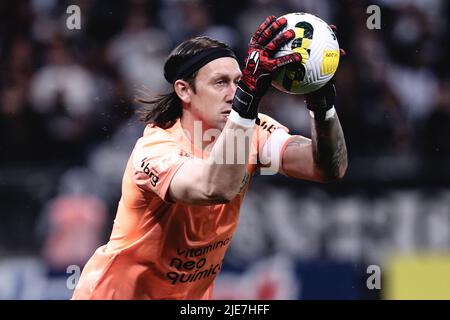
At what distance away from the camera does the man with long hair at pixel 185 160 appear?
583 centimetres

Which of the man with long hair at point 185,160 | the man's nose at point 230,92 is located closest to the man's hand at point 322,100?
the man with long hair at point 185,160

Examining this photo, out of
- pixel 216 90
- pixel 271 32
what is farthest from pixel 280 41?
pixel 216 90

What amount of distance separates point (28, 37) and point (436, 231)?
18.5ft

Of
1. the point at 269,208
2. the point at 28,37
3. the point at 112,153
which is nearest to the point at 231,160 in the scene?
the point at 269,208

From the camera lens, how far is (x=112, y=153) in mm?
10188

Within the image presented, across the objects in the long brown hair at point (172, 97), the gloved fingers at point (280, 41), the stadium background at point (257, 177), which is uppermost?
the gloved fingers at point (280, 41)

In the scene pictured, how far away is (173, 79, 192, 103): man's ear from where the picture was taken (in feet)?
20.1

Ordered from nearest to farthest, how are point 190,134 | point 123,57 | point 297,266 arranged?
point 190,134, point 297,266, point 123,57

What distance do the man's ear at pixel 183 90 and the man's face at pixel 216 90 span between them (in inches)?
2.9

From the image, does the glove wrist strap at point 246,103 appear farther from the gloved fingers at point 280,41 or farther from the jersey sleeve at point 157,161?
the jersey sleeve at point 157,161

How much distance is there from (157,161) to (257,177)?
13.1 ft

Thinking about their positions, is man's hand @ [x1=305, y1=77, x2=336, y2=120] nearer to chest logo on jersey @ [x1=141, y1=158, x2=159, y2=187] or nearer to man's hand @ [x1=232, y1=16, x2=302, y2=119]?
man's hand @ [x1=232, y1=16, x2=302, y2=119]

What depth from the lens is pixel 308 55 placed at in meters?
5.43

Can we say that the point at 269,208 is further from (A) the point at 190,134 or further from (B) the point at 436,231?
(A) the point at 190,134
